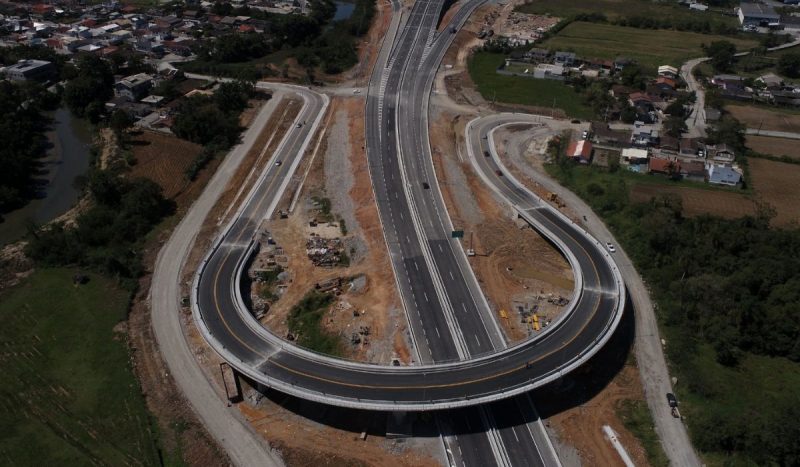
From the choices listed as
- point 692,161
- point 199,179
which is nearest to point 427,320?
point 199,179

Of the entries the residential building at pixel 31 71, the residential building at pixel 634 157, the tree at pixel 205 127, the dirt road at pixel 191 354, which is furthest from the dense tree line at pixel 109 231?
the residential building at pixel 634 157

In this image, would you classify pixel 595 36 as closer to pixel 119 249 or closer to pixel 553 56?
pixel 553 56

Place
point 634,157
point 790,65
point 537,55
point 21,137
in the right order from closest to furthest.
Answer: point 634,157, point 21,137, point 790,65, point 537,55

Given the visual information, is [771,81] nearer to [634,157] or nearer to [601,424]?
[634,157]

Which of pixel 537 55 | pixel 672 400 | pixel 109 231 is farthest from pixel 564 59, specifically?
pixel 109 231

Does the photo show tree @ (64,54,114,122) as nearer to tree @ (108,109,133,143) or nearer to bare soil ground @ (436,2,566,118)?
tree @ (108,109,133,143)

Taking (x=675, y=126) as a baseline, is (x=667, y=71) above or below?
above

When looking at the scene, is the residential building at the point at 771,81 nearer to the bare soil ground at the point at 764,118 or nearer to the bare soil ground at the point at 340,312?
the bare soil ground at the point at 764,118
